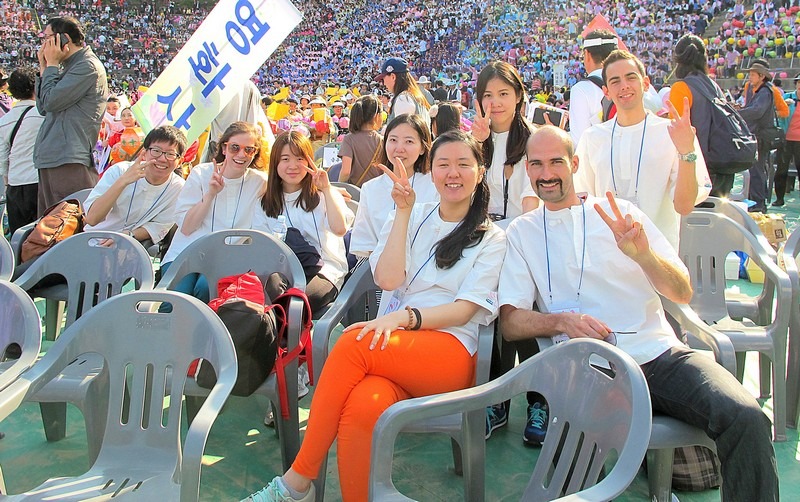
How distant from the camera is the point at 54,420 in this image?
2.79 meters

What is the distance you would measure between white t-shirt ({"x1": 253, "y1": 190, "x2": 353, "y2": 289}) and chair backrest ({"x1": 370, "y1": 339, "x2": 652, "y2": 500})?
1487mm

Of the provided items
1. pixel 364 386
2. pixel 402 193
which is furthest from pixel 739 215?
pixel 364 386

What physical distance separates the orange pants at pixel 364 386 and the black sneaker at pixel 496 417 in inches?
22.3

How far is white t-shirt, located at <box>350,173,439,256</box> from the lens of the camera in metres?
3.04

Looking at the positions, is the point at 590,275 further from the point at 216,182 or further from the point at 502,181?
the point at 216,182

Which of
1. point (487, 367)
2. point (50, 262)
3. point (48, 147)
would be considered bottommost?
point (487, 367)

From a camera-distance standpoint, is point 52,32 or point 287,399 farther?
point 52,32

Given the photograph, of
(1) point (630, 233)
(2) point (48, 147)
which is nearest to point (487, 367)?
(1) point (630, 233)

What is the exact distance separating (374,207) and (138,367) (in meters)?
1.41

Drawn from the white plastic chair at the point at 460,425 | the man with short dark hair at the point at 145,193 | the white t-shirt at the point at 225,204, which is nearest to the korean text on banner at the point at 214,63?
the man with short dark hair at the point at 145,193

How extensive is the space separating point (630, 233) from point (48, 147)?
147 inches

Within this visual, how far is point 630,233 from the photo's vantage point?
2.13m

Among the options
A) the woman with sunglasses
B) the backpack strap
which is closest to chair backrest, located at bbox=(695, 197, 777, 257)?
the backpack strap

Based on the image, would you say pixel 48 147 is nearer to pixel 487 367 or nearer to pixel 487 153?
pixel 487 153
